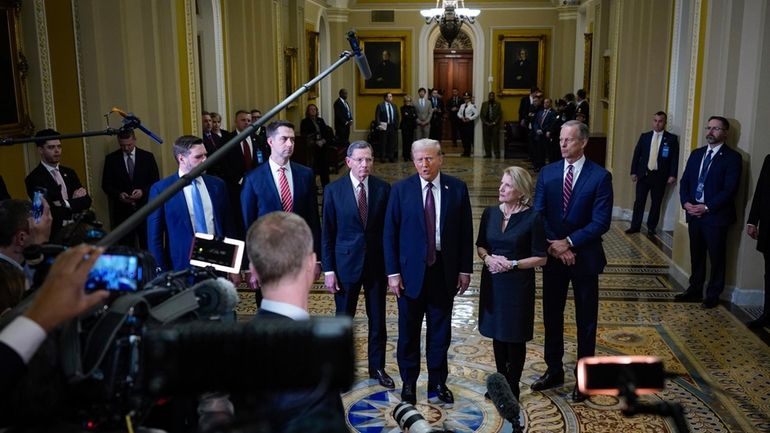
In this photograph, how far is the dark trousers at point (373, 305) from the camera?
4855 millimetres

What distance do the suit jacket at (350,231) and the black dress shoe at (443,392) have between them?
0.83 metres

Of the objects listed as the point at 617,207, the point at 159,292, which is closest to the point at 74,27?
the point at 159,292

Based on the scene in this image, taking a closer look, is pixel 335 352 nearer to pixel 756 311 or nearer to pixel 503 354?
pixel 503 354

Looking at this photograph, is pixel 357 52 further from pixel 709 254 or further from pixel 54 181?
pixel 709 254

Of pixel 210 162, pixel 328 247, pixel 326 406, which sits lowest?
pixel 328 247

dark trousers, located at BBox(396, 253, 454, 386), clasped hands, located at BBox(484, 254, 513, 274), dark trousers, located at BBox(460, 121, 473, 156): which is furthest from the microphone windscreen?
dark trousers, located at BBox(460, 121, 473, 156)

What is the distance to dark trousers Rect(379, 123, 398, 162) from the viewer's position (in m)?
18.1

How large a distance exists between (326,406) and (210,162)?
2.73 ft

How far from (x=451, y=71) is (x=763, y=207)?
54.1ft

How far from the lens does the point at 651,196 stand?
9523mm

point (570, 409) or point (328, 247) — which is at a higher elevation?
point (328, 247)

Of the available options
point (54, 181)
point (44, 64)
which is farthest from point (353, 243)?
point (44, 64)

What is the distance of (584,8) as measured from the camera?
59.0 ft

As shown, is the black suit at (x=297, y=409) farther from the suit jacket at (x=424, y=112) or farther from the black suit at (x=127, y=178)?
the suit jacket at (x=424, y=112)
